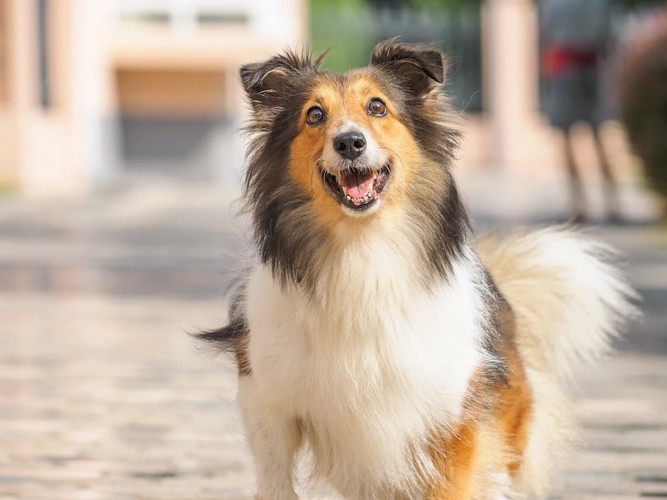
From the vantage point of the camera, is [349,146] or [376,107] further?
[376,107]

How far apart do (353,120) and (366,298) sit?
0.51 metres

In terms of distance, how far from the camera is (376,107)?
4.02 meters

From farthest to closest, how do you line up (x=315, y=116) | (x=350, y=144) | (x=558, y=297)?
(x=558, y=297) < (x=315, y=116) < (x=350, y=144)

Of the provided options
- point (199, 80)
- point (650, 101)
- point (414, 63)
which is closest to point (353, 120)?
point (414, 63)

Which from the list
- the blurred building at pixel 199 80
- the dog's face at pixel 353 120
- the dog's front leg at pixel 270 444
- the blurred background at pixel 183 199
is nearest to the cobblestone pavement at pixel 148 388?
the blurred background at pixel 183 199

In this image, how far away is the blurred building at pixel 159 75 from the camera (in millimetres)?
29016

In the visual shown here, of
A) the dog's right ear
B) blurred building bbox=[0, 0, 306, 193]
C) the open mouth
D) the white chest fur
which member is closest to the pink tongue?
the open mouth

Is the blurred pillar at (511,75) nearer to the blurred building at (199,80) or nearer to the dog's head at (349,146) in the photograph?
the blurred building at (199,80)

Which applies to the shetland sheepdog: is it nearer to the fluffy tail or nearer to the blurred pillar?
the fluffy tail

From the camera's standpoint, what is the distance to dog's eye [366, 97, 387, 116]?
4020 millimetres

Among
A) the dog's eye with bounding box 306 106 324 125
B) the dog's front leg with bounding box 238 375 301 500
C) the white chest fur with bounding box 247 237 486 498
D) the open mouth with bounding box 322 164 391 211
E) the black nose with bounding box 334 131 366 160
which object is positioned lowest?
the dog's front leg with bounding box 238 375 301 500

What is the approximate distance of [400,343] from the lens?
3.92 m

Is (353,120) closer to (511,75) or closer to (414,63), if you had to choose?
(414,63)

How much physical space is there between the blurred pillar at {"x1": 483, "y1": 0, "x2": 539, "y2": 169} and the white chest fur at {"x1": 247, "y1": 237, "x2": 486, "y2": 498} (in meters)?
27.7
